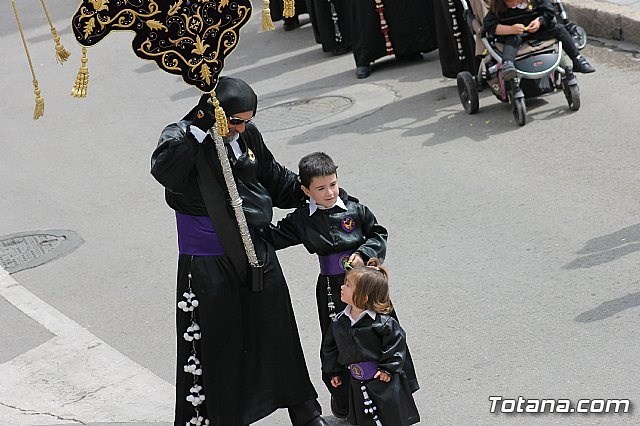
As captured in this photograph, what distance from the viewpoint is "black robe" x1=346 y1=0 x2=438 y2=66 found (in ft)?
41.6

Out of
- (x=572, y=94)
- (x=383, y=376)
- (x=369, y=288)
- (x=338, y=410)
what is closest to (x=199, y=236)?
(x=369, y=288)

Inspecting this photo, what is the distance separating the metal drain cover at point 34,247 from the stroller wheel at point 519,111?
3768 mm

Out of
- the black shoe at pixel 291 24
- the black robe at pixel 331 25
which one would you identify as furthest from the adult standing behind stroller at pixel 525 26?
the black shoe at pixel 291 24

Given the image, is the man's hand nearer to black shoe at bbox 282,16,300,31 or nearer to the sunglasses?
the sunglasses

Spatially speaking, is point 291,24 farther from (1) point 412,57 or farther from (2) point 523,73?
(2) point 523,73

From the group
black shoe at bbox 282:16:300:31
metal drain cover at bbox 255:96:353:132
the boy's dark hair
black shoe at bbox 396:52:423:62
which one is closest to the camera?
the boy's dark hair

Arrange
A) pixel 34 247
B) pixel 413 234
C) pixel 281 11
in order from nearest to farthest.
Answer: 1. pixel 413 234
2. pixel 34 247
3. pixel 281 11

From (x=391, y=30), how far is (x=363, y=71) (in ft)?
1.73

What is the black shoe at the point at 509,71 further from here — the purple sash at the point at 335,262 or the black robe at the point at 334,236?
the purple sash at the point at 335,262

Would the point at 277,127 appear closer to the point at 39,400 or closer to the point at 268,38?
the point at 268,38

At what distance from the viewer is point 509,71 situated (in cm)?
1006

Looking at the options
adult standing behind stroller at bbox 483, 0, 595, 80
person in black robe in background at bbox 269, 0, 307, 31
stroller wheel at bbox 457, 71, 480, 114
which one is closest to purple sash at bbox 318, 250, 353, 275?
adult standing behind stroller at bbox 483, 0, 595, 80

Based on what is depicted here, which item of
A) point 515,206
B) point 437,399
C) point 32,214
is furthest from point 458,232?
point 32,214

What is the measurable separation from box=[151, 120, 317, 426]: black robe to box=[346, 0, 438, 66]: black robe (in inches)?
274
